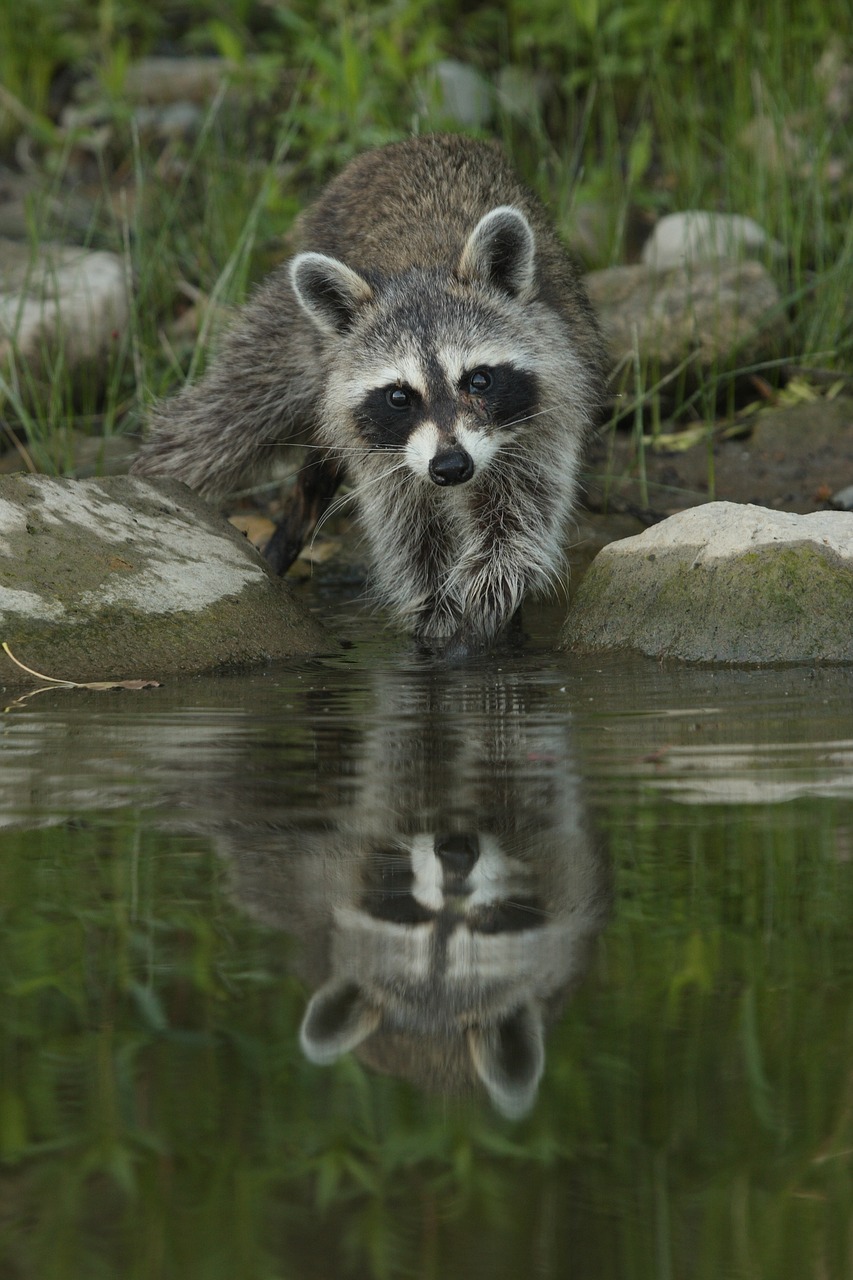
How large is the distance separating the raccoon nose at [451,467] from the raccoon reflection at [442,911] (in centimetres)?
163

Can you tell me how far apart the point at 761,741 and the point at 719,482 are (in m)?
3.53

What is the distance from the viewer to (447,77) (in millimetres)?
9422

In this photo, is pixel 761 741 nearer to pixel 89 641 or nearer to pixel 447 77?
pixel 89 641

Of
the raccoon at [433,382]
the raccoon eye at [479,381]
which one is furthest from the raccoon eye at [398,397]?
the raccoon eye at [479,381]

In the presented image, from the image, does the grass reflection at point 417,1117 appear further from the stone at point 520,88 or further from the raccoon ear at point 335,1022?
the stone at point 520,88

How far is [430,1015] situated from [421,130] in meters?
5.92

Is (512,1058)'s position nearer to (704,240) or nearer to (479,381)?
(479,381)

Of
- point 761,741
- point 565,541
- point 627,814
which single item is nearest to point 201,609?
point 565,541

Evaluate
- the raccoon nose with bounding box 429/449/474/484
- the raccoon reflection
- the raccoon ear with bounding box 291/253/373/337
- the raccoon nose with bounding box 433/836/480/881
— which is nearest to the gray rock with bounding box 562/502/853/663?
the raccoon nose with bounding box 429/449/474/484

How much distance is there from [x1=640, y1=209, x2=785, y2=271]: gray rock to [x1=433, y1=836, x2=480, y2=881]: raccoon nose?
481 cm

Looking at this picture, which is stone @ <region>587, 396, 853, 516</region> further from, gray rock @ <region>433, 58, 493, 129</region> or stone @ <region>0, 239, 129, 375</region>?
gray rock @ <region>433, 58, 493, 129</region>

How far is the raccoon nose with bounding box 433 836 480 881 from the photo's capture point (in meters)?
2.03

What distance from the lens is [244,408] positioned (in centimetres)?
553

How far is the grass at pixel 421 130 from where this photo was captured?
668 centimetres
